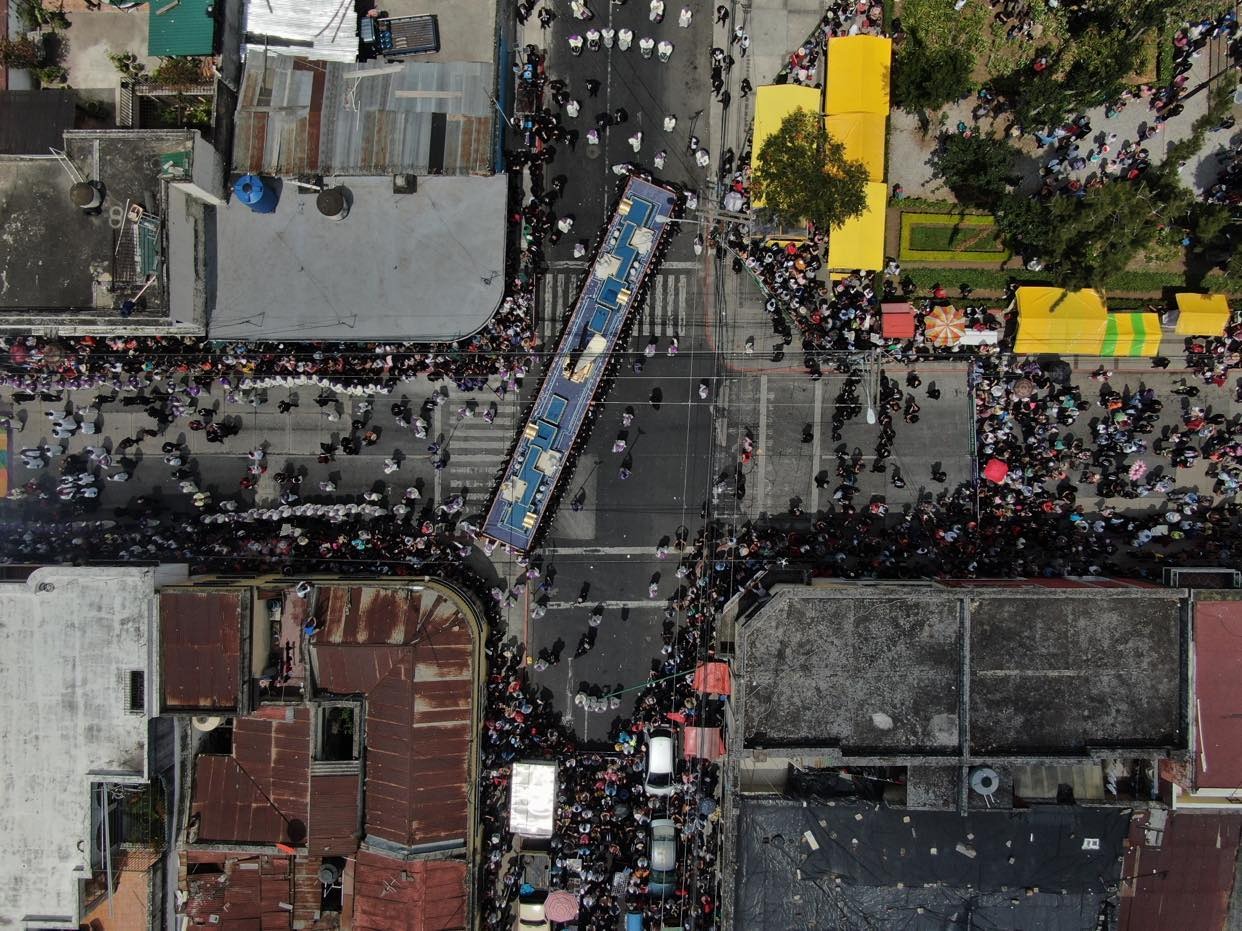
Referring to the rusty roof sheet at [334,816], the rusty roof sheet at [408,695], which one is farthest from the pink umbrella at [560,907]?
the rusty roof sheet at [334,816]

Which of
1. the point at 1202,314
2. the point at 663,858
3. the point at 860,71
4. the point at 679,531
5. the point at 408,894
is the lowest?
the point at 408,894

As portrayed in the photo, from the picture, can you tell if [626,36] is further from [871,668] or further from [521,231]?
[871,668]

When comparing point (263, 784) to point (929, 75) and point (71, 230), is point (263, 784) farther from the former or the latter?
point (929, 75)

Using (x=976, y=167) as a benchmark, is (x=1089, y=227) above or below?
below

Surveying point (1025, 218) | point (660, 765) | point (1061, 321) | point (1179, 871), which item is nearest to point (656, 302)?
point (1025, 218)

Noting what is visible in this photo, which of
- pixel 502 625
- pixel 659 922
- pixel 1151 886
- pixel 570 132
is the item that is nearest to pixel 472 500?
pixel 502 625

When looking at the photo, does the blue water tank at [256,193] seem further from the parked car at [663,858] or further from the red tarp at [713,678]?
the parked car at [663,858]

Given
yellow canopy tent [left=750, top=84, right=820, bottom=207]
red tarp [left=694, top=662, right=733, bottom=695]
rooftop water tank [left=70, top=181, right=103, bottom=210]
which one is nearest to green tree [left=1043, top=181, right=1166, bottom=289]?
yellow canopy tent [left=750, top=84, right=820, bottom=207]
